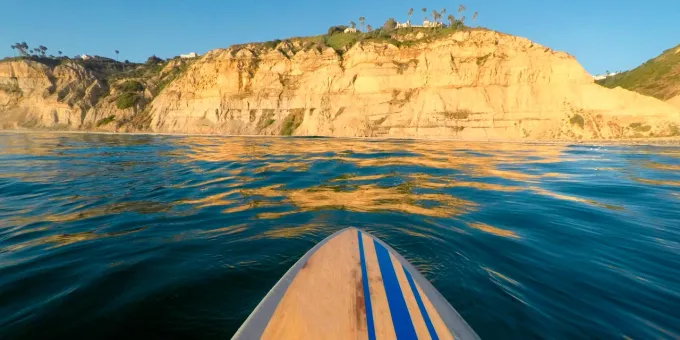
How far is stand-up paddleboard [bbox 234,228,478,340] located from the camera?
2.02m

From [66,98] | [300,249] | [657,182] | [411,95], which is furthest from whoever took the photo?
[66,98]

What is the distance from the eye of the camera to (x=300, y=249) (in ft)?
13.7

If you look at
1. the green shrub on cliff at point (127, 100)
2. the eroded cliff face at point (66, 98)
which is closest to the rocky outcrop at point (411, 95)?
the green shrub on cliff at point (127, 100)

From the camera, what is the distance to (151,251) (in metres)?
4.06

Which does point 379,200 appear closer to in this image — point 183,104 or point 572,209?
point 572,209

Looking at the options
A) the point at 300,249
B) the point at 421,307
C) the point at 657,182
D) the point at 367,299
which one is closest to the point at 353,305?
the point at 367,299

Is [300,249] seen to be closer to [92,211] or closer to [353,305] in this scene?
[353,305]

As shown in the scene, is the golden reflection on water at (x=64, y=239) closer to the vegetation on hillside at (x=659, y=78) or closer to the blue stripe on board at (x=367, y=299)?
the blue stripe on board at (x=367, y=299)

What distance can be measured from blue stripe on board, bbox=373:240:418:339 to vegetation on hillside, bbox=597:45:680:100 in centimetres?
7068

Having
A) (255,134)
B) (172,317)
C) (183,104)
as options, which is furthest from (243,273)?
(183,104)

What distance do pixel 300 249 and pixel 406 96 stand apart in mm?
43917

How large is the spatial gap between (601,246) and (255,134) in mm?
49580

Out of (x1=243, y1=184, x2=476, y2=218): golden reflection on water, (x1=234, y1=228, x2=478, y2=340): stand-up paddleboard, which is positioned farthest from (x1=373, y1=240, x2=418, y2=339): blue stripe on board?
(x1=243, y1=184, x2=476, y2=218): golden reflection on water

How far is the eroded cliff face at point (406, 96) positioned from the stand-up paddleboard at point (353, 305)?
134ft
